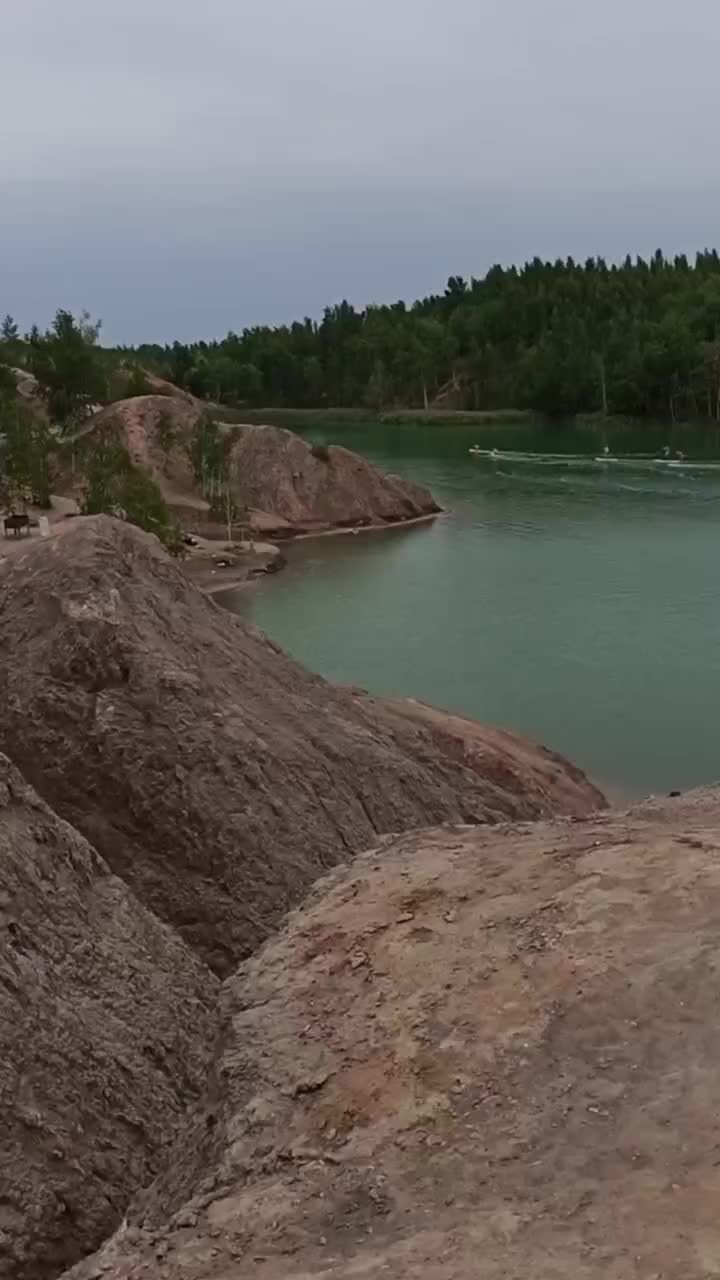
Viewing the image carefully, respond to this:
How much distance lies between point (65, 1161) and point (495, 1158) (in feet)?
7.50

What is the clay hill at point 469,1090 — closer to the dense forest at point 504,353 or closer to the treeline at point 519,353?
the dense forest at point 504,353

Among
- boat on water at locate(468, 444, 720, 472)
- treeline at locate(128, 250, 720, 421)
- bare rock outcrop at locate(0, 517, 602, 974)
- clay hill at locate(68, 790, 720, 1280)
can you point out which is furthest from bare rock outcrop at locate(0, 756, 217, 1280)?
treeline at locate(128, 250, 720, 421)

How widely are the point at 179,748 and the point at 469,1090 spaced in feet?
16.1

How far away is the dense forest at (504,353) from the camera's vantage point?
108125mm

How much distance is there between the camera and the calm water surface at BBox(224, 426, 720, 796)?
27844mm

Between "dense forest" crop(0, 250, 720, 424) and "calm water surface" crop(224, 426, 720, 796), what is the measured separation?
4083 centimetres

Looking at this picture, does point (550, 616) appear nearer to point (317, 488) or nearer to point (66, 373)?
point (317, 488)

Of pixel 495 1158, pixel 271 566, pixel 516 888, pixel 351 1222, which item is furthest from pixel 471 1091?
pixel 271 566

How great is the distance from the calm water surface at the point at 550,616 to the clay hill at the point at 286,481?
2667mm

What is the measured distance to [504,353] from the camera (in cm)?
13025

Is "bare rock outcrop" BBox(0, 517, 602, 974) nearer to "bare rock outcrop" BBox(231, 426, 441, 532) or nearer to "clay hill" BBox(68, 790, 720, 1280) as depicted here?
"clay hill" BBox(68, 790, 720, 1280)

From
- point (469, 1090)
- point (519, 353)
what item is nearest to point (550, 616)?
point (469, 1090)

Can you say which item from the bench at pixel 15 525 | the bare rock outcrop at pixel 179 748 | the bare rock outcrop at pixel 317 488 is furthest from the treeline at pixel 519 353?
the bare rock outcrop at pixel 179 748

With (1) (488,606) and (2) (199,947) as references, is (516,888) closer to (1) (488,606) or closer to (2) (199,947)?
(2) (199,947)
